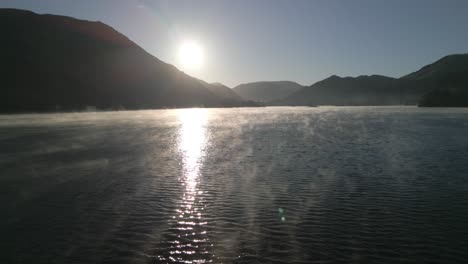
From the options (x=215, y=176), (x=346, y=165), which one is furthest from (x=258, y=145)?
(x=215, y=176)

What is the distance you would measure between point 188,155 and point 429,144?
126 feet

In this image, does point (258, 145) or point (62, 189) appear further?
point (258, 145)

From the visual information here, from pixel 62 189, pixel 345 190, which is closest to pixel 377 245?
pixel 345 190

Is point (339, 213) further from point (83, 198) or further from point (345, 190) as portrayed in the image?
point (83, 198)

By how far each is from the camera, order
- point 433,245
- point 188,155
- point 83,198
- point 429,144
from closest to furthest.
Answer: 1. point 433,245
2. point 83,198
3. point 188,155
4. point 429,144

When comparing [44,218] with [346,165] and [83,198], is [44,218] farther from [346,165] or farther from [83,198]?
[346,165]

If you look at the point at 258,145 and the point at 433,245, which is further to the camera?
the point at 258,145

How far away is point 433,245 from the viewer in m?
18.0

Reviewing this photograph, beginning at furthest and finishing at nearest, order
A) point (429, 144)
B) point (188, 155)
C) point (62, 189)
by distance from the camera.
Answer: point (429, 144), point (188, 155), point (62, 189)

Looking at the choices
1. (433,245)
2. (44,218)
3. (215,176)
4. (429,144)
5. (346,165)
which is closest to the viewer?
(433,245)

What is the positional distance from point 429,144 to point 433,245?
46211 mm

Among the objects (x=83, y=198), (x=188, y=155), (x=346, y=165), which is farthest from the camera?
(x=188, y=155)

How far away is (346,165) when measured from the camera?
134 feet

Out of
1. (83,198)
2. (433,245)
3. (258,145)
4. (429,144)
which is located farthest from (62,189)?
(429,144)
